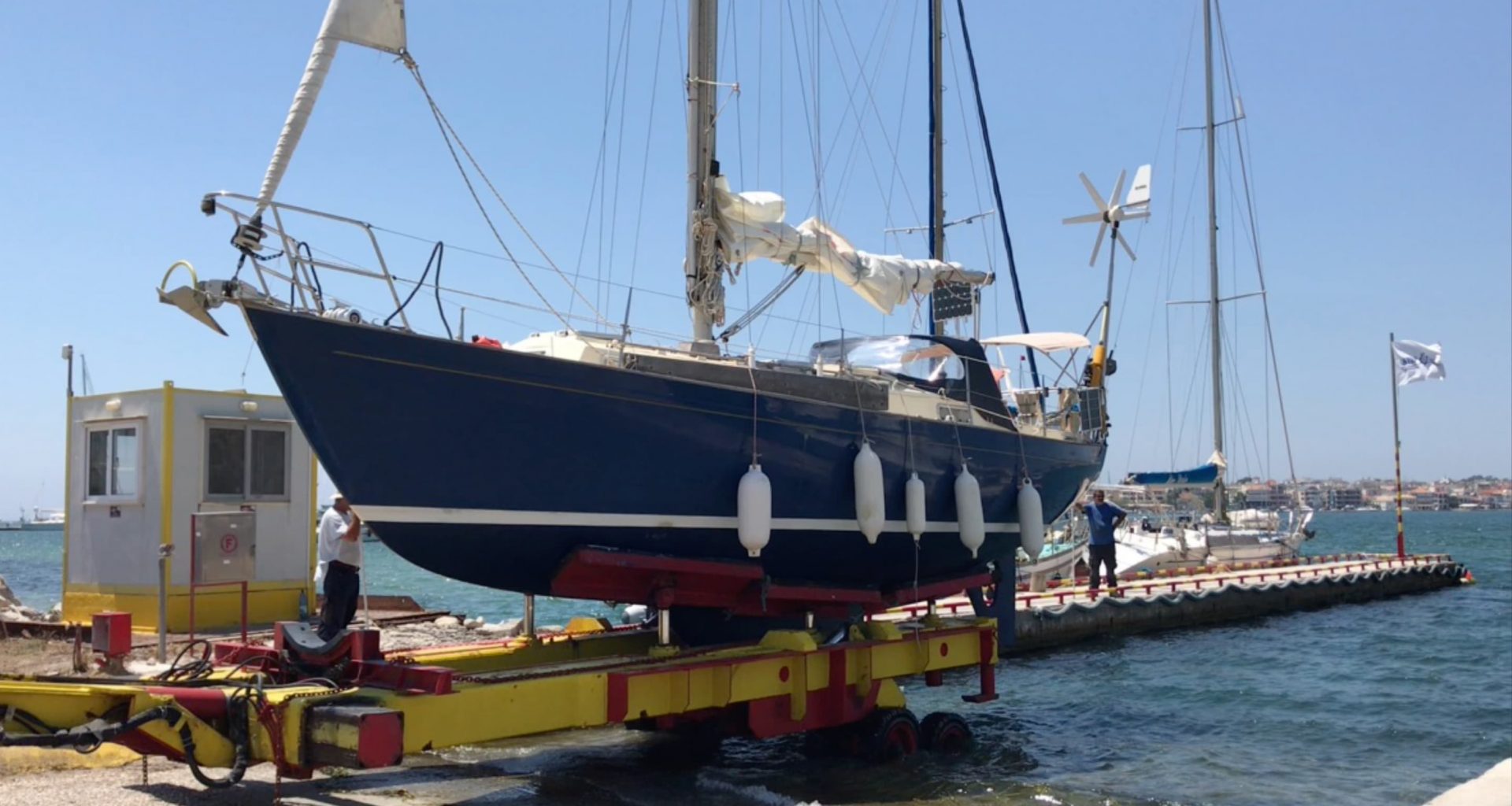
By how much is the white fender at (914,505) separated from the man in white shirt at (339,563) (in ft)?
14.3

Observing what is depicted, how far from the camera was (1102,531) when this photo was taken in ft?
60.1

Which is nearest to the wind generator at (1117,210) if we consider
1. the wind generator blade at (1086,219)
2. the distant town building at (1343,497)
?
the wind generator blade at (1086,219)

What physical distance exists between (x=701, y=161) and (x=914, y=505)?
3.55 meters

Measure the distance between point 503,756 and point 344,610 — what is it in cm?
190

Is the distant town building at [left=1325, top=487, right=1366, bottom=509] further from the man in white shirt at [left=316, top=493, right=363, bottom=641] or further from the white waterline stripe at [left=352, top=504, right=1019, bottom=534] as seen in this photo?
the man in white shirt at [left=316, top=493, right=363, bottom=641]

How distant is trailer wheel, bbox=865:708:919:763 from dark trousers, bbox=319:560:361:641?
393 cm

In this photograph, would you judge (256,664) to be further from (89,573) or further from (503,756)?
(89,573)

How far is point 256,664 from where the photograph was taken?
7.16 m

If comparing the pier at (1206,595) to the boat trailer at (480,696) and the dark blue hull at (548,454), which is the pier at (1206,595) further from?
the dark blue hull at (548,454)

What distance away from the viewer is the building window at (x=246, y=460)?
35.6 ft

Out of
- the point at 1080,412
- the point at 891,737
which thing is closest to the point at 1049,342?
the point at 1080,412

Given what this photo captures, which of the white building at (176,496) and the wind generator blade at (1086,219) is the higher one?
the wind generator blade at (1086,219)

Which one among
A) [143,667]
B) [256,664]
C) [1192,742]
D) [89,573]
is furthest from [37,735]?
[1192,742]

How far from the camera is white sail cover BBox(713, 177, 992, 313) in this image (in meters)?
10.6
